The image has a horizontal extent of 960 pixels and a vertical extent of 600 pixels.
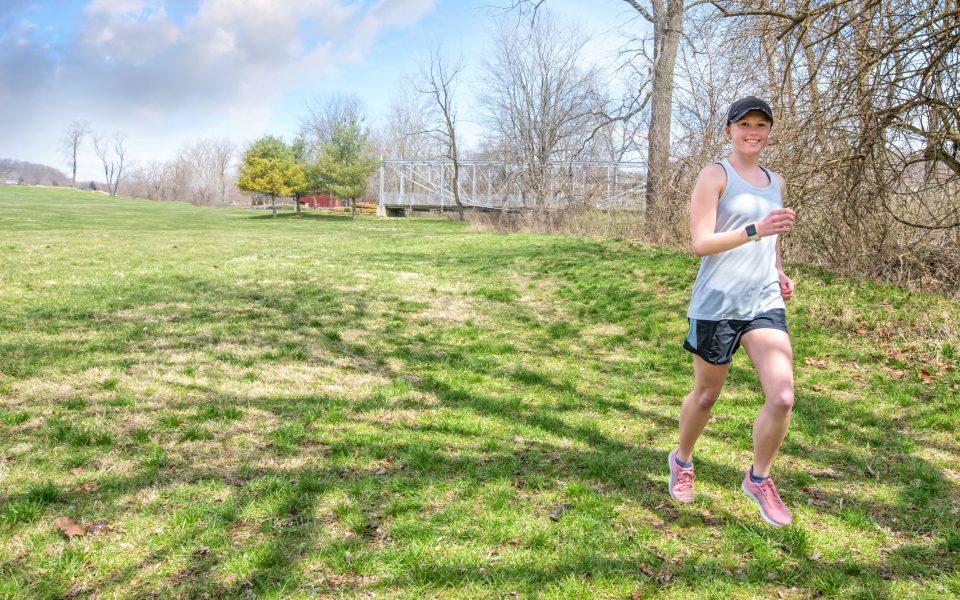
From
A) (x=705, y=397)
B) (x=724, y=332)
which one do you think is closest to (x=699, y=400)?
A: (x=705, y=397)

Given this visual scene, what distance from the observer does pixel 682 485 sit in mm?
3645

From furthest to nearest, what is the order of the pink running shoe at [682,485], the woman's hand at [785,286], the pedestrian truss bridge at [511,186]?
the pedestrian truss bridge at [511,186]
the pink running shoe at [682,485]
the woman's hand at [785,286]

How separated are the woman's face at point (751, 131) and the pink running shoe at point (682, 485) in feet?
6.11

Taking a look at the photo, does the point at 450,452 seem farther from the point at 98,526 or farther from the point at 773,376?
the point at 773,376

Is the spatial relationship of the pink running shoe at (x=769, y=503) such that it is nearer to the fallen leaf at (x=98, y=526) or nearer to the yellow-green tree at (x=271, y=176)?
the fallen leaf at (x=98, y=526)

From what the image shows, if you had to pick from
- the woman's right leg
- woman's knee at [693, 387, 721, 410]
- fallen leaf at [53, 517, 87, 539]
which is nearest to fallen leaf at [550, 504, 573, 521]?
the woman's right leg

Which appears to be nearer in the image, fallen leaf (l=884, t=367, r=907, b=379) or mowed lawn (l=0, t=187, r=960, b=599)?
mowed lawn (l=0, t=187, r=960, b=599)

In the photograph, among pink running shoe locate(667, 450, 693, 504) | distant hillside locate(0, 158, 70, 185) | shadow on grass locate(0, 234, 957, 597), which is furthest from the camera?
distant hillside locate(0, 158, 70, 185)

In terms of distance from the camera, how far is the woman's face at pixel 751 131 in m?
3.05

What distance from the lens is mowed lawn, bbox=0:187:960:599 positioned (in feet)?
→ 9.48

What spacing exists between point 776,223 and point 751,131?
0.59 m

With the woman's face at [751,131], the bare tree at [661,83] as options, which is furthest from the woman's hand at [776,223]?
→ the bare tree at [661,83]

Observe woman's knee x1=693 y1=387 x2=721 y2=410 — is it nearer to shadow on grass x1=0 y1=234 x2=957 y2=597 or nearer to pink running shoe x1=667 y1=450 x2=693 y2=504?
pink running shoe x1=667 y1=450 x2=693 y2=504

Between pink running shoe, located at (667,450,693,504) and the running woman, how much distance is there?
1.70 feet
